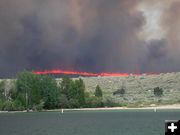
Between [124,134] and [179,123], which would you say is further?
[124,134]

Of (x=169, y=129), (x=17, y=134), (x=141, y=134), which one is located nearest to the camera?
(x=169, y=129)

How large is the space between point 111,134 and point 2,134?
24.6 metres

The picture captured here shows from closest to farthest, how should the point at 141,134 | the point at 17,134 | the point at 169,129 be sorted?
1. the point at 169,129
2. the point at 141,134
3. the point at 17,134

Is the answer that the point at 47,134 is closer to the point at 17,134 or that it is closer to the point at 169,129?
the point at 17,134

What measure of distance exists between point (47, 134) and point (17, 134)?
852 cm

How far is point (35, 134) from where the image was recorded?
99.7 meters

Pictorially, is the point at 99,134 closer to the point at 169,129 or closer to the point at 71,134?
the point at 71,134

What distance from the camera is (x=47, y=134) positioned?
98.6m

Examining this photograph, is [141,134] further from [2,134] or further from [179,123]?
[179,123]

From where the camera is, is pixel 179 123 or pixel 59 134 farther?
pixel 59 134

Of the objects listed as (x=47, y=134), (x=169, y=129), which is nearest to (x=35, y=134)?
(x=47, y=134)

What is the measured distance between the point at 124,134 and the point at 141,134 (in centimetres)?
349

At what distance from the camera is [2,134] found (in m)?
105

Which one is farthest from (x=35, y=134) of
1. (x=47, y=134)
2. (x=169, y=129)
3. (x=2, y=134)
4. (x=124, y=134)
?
(x=169, y=129)
